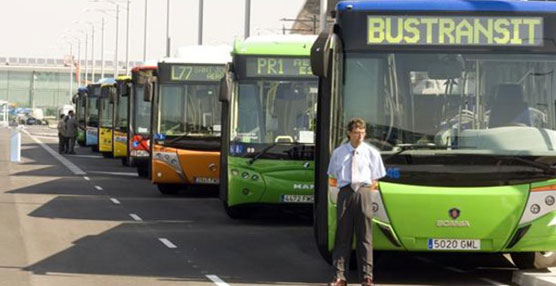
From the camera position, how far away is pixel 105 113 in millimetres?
44281

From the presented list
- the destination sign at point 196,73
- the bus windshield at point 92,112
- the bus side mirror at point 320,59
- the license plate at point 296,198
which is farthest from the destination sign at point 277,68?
the bus windshield at point 92,112

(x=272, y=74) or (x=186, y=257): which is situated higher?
(x=272, y=74)

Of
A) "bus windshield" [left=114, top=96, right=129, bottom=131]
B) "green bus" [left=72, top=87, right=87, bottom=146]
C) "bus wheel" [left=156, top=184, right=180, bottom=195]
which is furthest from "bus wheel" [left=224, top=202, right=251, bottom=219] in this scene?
"green bus" [left=72, top=87, right=87, bottom=146]

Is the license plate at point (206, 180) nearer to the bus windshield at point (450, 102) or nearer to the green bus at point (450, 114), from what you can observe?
the green bus at point (450, 114)

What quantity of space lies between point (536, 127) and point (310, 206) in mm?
7068

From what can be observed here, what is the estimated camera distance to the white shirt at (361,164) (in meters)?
10.9

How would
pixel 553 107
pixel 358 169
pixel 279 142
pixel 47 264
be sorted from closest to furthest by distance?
pixel 358 169
pixel 553 107
pixel 47 264
pixel 279 142

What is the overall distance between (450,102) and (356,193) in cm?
145

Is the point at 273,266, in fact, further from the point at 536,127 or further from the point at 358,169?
the point at 536,127

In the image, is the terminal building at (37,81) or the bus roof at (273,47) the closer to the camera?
the bus roof at (273,47)

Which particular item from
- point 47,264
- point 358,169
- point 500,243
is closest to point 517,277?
point 500,243

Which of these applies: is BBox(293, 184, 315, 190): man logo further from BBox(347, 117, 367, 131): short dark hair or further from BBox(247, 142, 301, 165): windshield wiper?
BBox(347, 117, 367, 131): short dark hair

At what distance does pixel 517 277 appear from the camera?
11938mm

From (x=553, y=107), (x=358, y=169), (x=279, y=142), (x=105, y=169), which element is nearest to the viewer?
(x=358, y=169)
